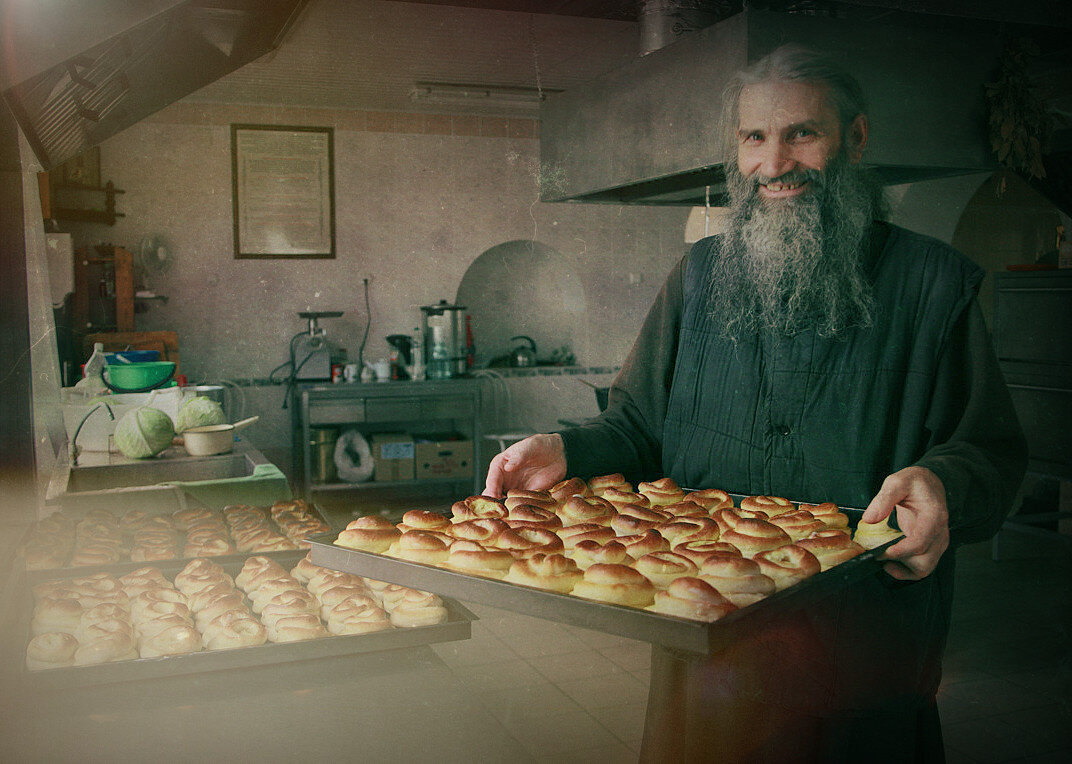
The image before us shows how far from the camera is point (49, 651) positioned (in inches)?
53.1

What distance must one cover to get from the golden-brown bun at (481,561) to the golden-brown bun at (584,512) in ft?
0.95

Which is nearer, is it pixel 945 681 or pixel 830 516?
pixel 830 516

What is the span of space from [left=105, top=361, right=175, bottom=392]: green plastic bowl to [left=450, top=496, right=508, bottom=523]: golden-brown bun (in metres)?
2.33

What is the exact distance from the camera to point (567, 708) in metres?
3.12

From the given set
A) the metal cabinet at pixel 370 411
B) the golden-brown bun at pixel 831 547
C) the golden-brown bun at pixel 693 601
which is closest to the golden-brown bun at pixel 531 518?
the golden-brown bun at pixel 693 601

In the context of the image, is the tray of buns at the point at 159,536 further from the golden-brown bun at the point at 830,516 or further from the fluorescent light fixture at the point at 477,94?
the fluorescent light fixture at the point at 477,94

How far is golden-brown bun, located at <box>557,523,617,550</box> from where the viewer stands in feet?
4.66

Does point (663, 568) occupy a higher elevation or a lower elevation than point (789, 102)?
lower

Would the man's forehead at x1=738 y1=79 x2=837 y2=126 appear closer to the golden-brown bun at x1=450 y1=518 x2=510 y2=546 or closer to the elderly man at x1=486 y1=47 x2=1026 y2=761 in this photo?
the elderly man at x1=486 y1=47 x2=1026 y2=761

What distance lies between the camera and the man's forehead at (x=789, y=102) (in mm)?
1935

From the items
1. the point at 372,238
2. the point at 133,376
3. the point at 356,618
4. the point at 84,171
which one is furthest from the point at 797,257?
the point at 84,171

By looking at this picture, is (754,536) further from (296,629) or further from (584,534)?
(296,629)

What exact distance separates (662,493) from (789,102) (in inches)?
Answer: 37.5

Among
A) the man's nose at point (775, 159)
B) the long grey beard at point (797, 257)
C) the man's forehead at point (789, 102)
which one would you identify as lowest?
the long grey beard at point (797, 257)
